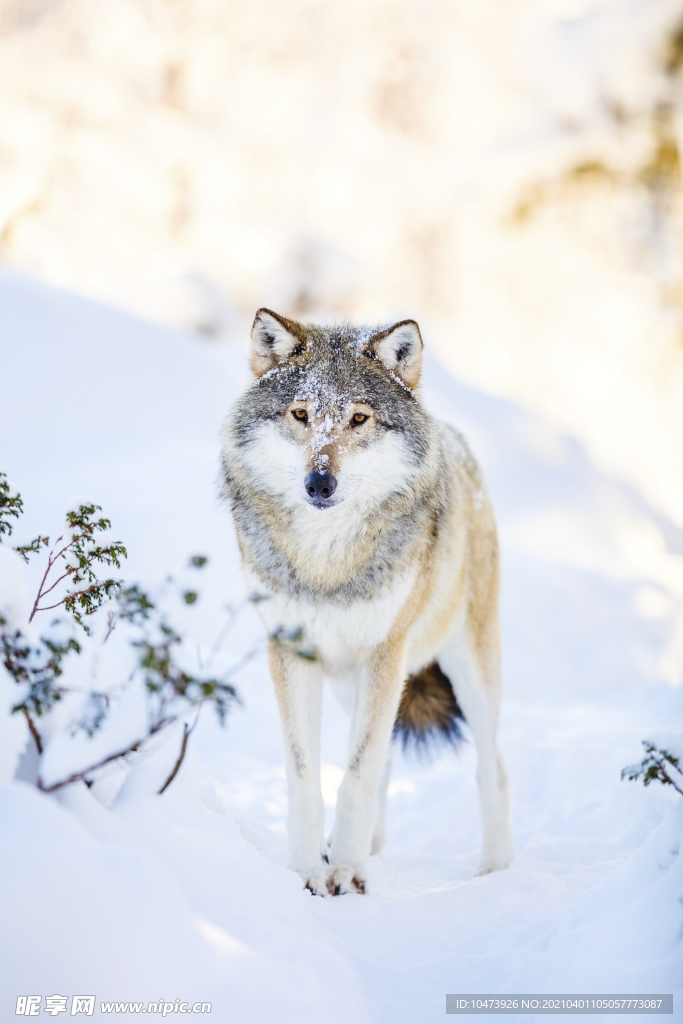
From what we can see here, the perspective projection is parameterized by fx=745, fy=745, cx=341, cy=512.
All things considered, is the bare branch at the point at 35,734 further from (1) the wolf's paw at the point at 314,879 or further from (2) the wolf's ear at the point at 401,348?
(2) the wolf's ear at the point at 401,348

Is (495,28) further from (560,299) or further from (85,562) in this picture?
(85,562)

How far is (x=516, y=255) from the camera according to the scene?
631 inches

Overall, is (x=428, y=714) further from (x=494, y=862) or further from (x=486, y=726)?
(x=494, y=862)

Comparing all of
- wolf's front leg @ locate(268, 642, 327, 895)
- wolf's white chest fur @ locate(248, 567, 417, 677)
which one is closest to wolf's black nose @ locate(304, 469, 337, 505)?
wolf's white chest fur @ locate(248, 567, 417, 677)

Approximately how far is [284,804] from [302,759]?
1.26 m

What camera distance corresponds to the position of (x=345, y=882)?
8.49ft

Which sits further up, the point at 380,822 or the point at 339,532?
the point at 339,532

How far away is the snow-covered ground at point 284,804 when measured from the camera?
1.49 m

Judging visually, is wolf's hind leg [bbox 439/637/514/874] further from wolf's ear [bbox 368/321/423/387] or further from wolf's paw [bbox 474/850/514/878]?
wolf's ear [bbox 368/321/423/387]

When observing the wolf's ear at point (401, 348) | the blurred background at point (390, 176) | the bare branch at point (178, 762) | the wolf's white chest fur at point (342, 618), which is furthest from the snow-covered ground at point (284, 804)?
the blurred background at point (390, 176)

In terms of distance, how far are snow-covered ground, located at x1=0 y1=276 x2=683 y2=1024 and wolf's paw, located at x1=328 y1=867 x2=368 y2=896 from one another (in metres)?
0.08

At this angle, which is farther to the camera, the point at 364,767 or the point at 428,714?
the point at 428,714

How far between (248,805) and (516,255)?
14.8 metres

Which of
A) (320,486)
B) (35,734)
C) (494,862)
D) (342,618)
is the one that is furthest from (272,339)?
(494,862)
